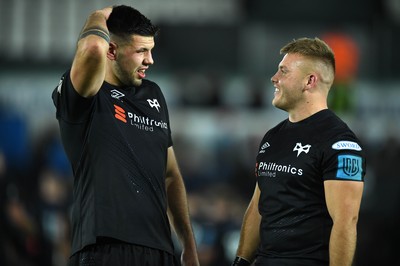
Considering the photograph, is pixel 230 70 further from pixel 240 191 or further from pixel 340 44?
pixel 240 191

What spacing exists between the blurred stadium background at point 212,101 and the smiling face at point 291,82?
161 inches

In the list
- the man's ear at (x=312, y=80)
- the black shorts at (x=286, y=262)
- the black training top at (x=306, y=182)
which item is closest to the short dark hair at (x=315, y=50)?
the man's ear at (x=312, y=80)

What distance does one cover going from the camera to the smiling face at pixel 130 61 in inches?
179

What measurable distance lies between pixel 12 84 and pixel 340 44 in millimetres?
5955

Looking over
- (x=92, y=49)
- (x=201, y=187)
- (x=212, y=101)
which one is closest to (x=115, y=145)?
(x=92, y=49)

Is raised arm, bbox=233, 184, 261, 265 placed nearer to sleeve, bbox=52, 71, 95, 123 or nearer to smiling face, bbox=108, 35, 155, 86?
smiling face, bbox=108, 35, 155, 86

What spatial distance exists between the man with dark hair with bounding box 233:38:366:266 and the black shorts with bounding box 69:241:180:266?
662 mm

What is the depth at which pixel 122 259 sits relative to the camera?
4246mm

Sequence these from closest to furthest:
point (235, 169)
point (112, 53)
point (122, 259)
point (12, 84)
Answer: point (122, 259) < point (112, 53) < point (235, 169) < point (12, 84)

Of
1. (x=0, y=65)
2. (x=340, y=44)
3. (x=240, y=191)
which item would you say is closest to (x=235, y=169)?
(x=240, y=191)

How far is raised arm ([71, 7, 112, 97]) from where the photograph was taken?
4.05 metres

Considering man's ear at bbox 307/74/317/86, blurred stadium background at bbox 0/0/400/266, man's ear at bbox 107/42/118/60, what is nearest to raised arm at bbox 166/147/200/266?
man's ear at bbox 107/42/118/60

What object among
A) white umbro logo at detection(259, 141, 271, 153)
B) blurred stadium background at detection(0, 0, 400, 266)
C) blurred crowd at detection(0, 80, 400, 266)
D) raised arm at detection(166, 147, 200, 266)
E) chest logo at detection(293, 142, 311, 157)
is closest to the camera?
chest logo at detection(293, 142, 311, 157)

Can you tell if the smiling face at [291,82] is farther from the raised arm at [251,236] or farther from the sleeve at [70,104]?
the sleeve at [70,104]
